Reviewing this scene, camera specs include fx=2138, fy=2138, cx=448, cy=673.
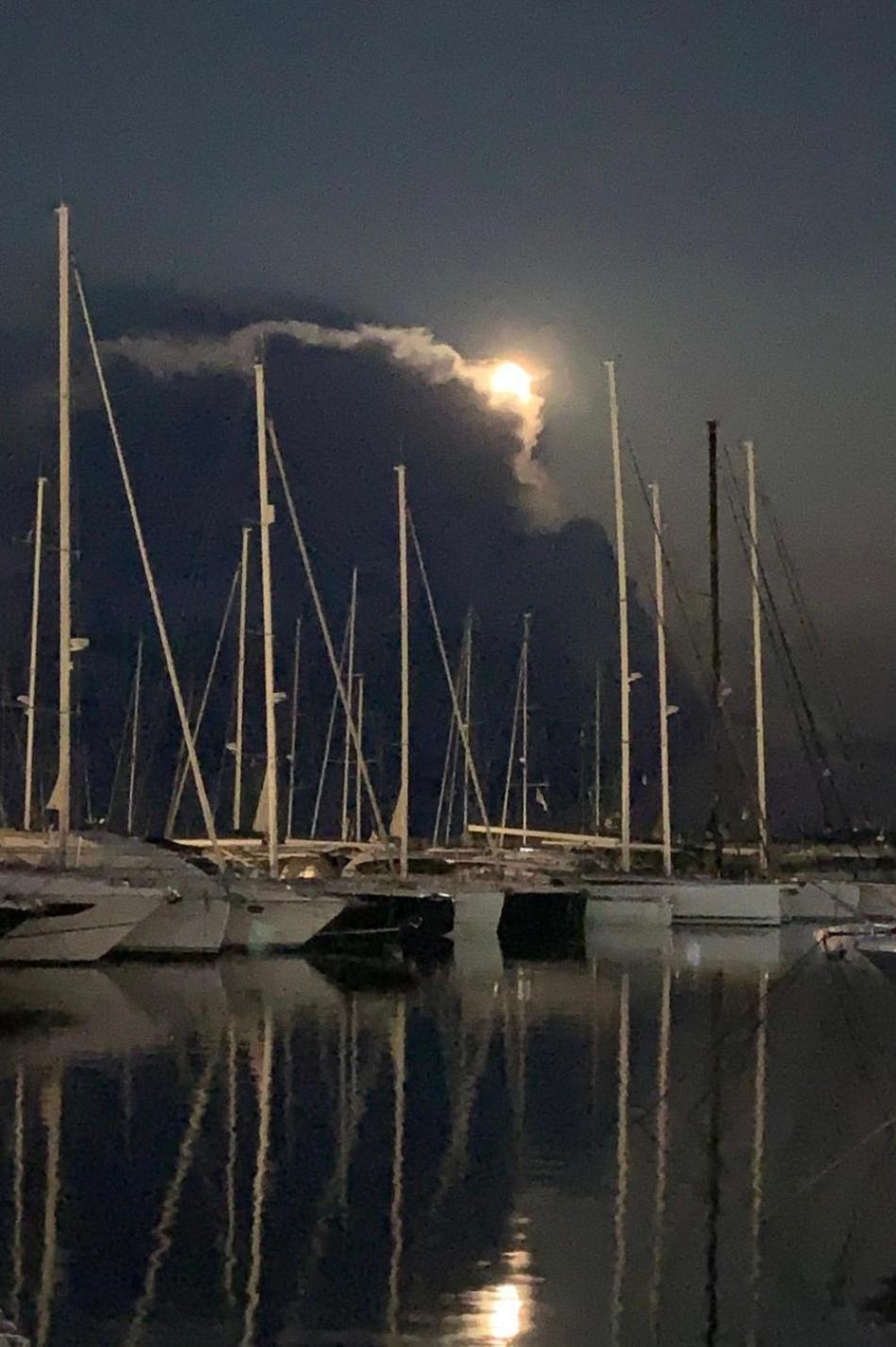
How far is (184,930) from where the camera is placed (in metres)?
44.6

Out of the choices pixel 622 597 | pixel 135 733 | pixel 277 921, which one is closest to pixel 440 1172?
pixel 277 921

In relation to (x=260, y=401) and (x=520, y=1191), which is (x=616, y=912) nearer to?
(x=260, y=401)

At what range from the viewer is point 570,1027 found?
33.5 m

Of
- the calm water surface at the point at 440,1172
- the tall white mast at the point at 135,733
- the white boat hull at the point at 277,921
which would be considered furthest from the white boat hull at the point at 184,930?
the tall white mast at the point at 135,733

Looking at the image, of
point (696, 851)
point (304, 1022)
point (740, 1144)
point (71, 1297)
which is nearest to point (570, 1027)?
point (304, 1022)

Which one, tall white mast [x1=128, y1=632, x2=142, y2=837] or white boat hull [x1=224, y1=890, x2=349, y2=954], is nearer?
white boat hull [x1=224, y1=890, x2=349, y2=954]

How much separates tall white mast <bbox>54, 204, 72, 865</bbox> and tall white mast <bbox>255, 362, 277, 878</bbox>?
7008 millimetres

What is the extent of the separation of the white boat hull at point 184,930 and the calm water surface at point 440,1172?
295 inches

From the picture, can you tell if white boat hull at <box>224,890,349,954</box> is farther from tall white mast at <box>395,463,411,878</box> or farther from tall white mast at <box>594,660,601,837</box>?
tall white mast at <box>594,660,601,837</box>

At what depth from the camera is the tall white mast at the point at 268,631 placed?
49.0 m

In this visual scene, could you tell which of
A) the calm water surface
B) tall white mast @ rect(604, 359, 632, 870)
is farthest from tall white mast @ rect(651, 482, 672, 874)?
the calm water surface

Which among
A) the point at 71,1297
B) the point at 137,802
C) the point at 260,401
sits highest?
the point at 260,401

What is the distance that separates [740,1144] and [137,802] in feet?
222

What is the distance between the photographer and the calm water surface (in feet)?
49.3
